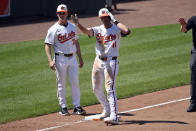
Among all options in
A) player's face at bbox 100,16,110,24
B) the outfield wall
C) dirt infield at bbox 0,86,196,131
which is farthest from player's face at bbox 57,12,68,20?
the outfield wall

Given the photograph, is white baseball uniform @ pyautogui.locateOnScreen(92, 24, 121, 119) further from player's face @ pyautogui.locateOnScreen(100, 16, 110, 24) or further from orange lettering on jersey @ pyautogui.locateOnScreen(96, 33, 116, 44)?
player's face @ pyautogui.locateOnScreen(100, 16, 110, 24)

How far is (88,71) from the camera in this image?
12.2m

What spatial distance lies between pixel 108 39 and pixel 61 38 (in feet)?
3.44

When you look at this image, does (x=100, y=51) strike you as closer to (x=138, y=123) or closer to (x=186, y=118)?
(x=138, y=123)

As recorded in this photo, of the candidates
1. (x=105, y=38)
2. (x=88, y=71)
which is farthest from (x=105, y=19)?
(x=88, y=71)

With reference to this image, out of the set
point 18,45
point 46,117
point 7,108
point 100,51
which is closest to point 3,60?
point 18,45

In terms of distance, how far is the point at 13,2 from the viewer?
21.0m

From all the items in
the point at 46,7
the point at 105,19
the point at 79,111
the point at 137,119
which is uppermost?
the point at 46,7

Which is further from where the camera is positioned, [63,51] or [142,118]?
[63,51]

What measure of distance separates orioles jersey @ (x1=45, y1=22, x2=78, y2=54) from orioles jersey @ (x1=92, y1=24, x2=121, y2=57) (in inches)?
29.4

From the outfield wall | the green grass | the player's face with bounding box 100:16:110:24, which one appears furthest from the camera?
the outfield wall

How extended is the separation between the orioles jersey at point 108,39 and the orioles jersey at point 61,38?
75cm

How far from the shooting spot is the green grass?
9.49 metres

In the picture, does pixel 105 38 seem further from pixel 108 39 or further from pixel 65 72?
pixel 65 72
